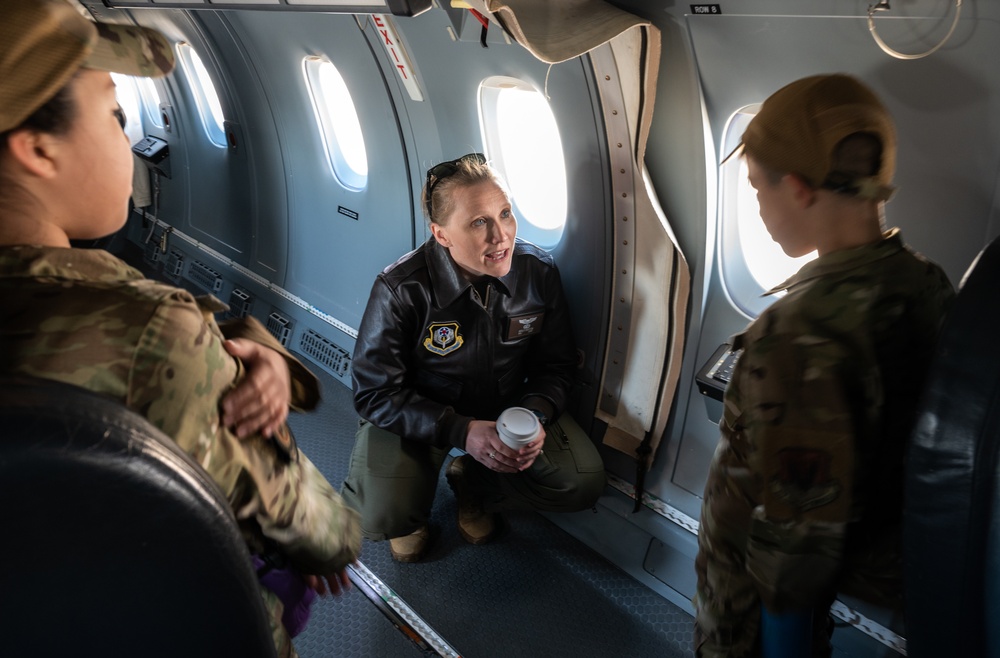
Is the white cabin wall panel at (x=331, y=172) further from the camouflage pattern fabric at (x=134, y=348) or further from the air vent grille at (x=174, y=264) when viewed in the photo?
the camouflage pattern fabric at (x=134, y=348)

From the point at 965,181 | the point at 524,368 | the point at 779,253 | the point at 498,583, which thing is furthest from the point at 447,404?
the point at 965,181

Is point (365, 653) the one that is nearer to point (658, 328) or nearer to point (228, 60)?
point (658, 328)

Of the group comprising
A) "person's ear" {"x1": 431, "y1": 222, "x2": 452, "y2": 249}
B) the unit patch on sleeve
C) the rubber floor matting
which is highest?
"person's ear" {"x1": 431, "y1": 222, "x2": 452, "y2": 249}

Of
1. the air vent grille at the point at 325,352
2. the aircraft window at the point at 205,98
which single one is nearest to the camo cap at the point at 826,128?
the air vent grille at the point at 325,352

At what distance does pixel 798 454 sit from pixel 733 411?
220 millimetres

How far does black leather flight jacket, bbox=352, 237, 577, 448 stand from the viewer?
2.97 m

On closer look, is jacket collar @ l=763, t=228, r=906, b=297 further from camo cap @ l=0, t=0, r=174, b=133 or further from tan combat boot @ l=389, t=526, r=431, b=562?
tan combat boot @ l=389, t=526, r=431, b=562

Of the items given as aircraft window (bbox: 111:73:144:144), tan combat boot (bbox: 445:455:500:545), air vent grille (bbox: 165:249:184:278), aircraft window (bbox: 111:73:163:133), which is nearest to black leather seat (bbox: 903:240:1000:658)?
tan combat boot (bbox: 445:455:500:545)

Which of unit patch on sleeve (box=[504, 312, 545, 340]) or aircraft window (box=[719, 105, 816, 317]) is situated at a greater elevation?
aircraft window (box=[719, 105, 816, 317])

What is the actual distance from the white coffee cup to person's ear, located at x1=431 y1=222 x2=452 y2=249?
2.54ft

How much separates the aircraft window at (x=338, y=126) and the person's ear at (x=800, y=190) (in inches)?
128

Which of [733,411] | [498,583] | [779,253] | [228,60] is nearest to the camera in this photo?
[733,411]

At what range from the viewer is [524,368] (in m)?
3.33

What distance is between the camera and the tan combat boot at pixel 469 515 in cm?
334
